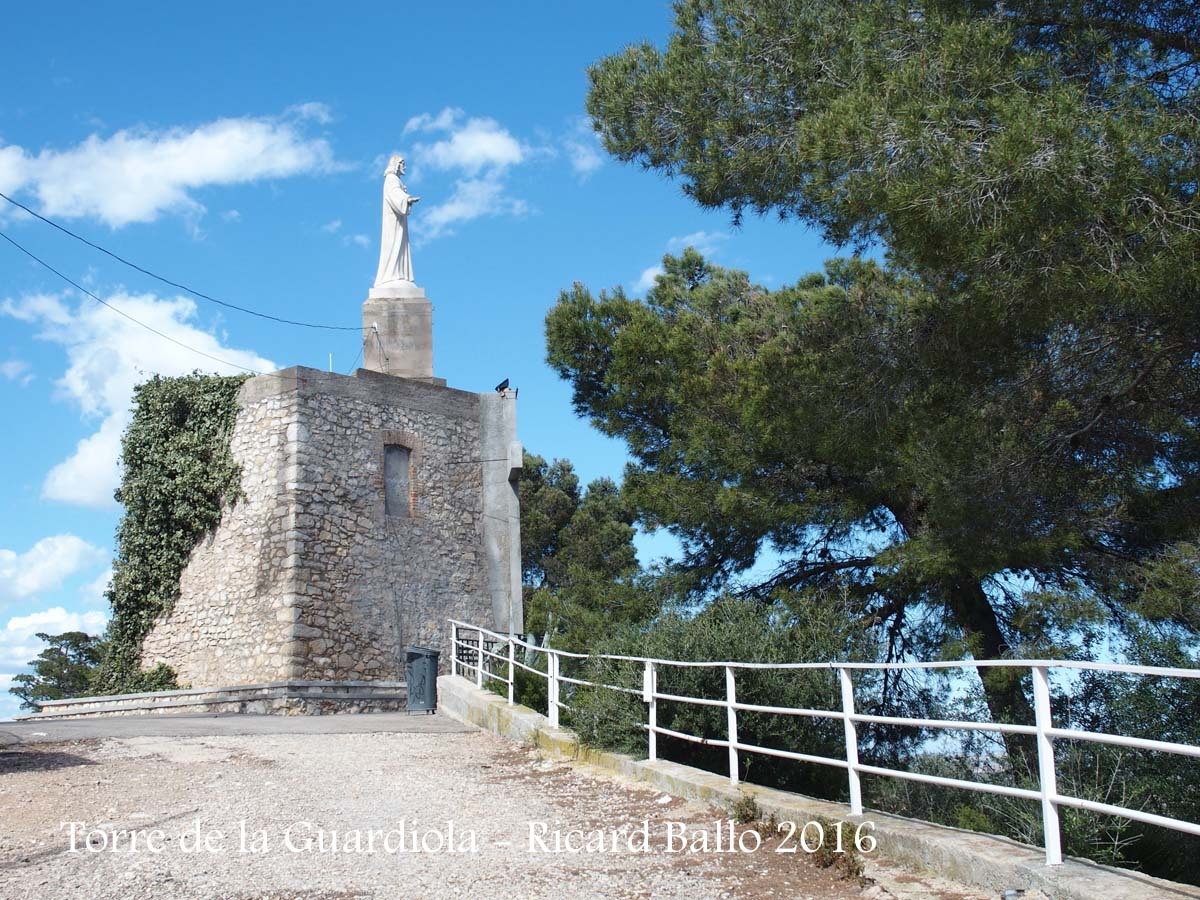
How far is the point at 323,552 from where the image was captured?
59.6ft

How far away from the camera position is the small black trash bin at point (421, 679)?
49.7ft

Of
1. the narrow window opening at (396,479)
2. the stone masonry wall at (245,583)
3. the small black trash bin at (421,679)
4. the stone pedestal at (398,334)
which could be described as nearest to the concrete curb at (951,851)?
the small black trash bin at (421,679)

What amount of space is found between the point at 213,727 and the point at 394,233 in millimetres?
10965

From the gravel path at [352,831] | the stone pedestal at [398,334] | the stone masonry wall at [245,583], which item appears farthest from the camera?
the stone pedestal at [398,334]

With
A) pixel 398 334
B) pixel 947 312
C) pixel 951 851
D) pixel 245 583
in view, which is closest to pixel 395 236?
pixel 398 334

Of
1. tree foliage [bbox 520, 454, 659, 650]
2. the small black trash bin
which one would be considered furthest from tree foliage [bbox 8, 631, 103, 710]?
the small black trash bin

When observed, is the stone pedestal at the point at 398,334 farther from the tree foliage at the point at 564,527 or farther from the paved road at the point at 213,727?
the tree foliage at the point at 564,527

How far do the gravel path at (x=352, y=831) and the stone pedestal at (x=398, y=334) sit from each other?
11.2 m

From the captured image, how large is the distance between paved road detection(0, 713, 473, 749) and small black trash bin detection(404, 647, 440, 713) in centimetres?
69

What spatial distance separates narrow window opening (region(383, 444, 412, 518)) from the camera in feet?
64.1

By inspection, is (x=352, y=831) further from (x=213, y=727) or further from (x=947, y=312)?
(x=213, y=727)

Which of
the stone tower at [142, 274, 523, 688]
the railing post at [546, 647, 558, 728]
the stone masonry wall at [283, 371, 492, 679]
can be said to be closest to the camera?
the railing post at [546, 647, 558, 728]

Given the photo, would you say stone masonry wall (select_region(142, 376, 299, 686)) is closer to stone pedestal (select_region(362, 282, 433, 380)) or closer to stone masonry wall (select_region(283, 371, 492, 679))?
stone masonry wall (select_region(283, 371, 492, 679))

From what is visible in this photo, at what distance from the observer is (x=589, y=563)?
34.4 meters
